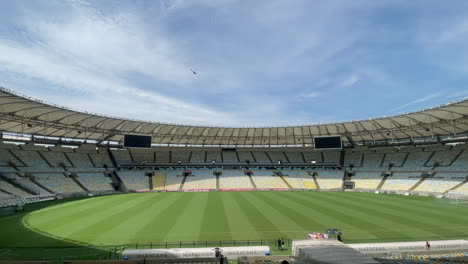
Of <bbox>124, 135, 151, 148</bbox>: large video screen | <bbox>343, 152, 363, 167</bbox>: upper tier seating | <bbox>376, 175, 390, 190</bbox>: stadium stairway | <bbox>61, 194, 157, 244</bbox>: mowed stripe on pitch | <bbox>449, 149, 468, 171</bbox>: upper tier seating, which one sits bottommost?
<bbox>61, 194, 157, 244</bbox>: mowed stripe on pitch

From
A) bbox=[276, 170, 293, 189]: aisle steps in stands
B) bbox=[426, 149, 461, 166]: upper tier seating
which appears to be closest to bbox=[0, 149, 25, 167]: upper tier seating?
bbox=[276, 170, 293, 189]: aisle steps in stands

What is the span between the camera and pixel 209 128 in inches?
1953

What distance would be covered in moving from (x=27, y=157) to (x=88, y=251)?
39.5m

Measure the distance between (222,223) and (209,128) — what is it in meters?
29.9

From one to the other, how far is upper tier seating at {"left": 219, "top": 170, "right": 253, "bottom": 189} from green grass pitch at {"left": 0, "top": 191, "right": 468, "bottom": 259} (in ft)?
70.5

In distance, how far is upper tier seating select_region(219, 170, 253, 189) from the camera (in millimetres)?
51428

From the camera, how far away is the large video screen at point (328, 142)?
5016 centimetres

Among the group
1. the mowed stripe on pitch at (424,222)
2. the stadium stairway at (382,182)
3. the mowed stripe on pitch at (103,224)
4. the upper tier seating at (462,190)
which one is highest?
the stadium stairway at (382,182)

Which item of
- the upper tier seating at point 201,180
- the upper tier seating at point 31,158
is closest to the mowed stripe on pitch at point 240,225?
the upper tier seating at point 201,180

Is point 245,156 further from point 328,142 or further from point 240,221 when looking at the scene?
point 240,221

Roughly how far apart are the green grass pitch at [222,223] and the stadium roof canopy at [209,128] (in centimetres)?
1281

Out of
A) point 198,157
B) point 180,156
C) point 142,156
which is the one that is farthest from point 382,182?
point 142,156

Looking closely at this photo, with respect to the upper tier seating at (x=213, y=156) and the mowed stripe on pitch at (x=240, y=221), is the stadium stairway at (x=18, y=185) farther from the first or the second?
the upper tier seating at (x=213, y=156)

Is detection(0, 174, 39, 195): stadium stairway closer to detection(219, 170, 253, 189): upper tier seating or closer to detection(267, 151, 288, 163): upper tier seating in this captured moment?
detection(219, 170, 253, 189): upper tier seating
